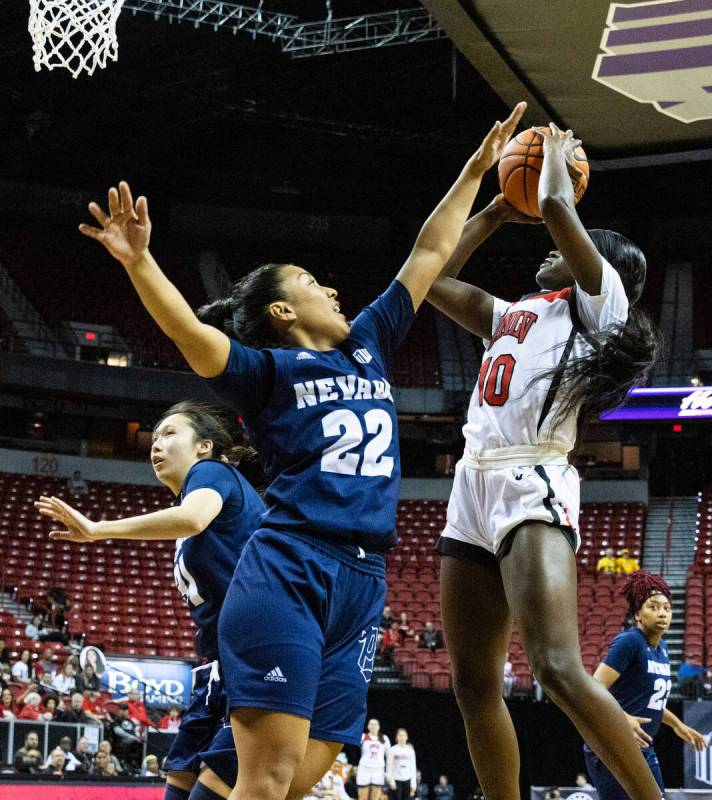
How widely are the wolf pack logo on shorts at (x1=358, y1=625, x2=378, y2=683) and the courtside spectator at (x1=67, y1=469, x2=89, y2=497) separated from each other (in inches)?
858

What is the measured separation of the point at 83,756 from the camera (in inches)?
482

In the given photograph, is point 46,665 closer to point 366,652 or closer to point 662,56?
point 662,56

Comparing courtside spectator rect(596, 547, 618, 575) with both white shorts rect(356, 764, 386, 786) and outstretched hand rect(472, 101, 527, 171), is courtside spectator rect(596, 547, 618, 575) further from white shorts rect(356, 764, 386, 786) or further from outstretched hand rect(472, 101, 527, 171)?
outstretched hand rect(472, 101, 527, 171)

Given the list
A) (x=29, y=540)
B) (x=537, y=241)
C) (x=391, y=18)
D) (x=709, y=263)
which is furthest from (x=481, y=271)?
(x=29, y=540)

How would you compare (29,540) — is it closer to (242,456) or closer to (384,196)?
(384,196)

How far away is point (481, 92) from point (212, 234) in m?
8.49

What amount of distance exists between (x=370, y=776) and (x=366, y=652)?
40.7 feet

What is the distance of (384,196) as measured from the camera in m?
28.0

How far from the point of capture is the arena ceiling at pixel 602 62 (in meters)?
11.7

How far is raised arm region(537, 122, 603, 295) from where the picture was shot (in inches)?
143

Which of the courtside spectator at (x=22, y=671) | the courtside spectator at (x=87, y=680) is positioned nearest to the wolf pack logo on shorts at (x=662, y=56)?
the courtside spectator at (x=87, y=680)

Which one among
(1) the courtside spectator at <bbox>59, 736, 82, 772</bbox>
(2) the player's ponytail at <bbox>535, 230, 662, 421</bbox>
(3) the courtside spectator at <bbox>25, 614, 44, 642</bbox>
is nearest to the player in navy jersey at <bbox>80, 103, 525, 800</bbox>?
(2) the player's ponytail at <bbox>535, 230, 662, 421</bbox>

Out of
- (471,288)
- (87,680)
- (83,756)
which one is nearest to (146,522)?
(471,288)

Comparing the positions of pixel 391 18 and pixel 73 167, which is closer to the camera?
pixel 391 18
